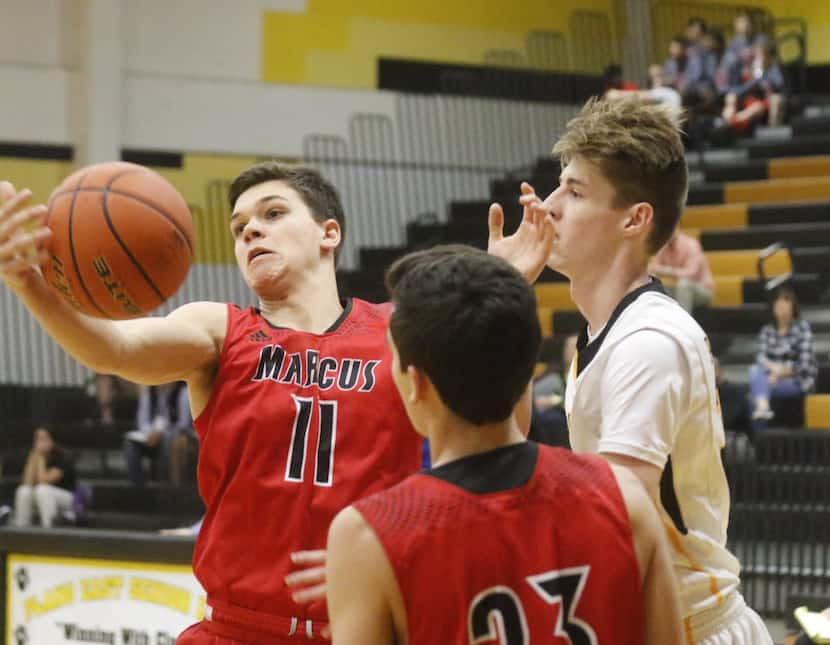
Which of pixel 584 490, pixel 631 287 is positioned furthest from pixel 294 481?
pixel 584 490

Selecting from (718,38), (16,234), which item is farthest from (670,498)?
(718,38)

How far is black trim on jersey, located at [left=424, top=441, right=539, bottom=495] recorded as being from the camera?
2.41 meters

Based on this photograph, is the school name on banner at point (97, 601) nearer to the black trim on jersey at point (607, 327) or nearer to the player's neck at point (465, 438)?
the black trim on jersey at point (607, 327)

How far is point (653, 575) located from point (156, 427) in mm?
10024

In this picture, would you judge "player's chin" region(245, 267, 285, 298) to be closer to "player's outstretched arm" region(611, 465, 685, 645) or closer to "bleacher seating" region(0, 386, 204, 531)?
"player's outstretched arm" region(611, 465, 685, 645)

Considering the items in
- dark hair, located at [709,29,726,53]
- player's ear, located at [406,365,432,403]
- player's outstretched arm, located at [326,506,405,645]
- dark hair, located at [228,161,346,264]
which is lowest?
player's outstretched arm, located at [326,506,405,645]

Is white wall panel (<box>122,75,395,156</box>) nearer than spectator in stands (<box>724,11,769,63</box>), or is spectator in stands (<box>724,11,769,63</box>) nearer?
white wall panel (<box>122,75,395,156</box>)

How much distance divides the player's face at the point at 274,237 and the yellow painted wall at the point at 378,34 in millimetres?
11992

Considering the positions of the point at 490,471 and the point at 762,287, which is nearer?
the point at 490,471

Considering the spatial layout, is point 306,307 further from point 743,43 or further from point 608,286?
point 743,43

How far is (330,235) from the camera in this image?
13.5 ft

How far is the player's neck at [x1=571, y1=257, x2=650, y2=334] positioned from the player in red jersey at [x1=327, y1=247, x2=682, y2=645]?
3.01 ft

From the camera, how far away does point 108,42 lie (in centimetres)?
1477

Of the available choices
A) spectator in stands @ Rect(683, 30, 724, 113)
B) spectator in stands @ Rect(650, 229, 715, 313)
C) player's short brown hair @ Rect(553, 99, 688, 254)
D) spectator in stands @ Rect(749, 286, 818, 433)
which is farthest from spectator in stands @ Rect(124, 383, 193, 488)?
player's short brown hair @ Rect(553, 99, 688, 254)
